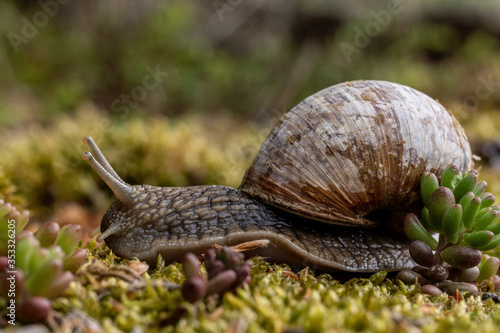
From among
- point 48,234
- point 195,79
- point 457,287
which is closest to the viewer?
point 48,234

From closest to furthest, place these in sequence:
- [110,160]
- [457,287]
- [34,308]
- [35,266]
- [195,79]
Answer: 1. [34,308]
2. [35,266]
3. [457,287]
4. [110,160]
5. [195,79]

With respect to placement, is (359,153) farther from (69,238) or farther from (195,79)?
(195,79)

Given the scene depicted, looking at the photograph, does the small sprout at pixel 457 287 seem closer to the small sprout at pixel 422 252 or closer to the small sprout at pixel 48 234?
the small sprout at pixel 422 252

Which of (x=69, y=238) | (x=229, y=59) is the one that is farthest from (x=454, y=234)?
(x=229, y=59)

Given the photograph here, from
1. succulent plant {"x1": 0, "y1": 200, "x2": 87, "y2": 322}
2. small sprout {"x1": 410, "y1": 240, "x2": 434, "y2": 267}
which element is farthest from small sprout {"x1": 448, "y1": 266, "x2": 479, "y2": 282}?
succulent plant {"x1": 0, "y1": 200, "x2": 87, "y2": 322}

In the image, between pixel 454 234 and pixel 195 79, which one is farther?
pixel 195 79

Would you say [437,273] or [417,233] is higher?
[417,233]

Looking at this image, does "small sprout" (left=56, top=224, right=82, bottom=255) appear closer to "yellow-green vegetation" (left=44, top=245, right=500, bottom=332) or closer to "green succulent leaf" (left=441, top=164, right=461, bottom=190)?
"yellow-green vegetation" (left=44, top=245, right=500, bottom=332)
